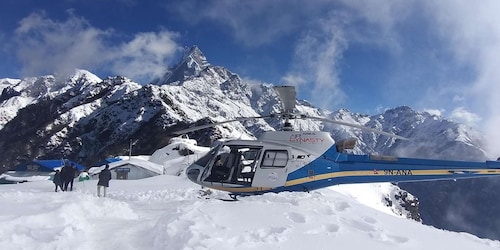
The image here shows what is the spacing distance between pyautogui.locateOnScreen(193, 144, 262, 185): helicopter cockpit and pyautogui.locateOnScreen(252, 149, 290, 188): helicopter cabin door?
0.24 metres

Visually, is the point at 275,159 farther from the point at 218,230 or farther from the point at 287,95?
the point at 218,230

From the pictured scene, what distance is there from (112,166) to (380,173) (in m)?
48.5

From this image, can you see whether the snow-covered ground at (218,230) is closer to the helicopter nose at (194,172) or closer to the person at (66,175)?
the helicopter nose at (194,172)

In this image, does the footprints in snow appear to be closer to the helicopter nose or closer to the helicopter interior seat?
the helicopter interior seat

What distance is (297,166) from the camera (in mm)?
13352

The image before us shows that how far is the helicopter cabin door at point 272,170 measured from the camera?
13.1 meters

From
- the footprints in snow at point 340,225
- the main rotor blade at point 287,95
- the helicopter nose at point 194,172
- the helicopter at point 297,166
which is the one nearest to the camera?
the footprints in snow at point 340,225

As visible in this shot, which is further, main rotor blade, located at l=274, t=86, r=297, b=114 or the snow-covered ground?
main rotor blade, located at l=274, t=86, r=297, b=114

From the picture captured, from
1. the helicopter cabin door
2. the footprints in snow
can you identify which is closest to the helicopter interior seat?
the helicopter cabin door

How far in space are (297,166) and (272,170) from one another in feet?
2.89

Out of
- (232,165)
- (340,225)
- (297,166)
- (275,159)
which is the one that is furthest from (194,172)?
(340,225)

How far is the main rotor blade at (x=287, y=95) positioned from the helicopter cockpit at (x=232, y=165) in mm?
1904

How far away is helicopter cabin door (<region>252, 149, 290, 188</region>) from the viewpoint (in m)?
13.1

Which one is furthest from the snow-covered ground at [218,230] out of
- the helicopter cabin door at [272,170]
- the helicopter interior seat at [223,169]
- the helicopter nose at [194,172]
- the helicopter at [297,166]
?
the helicopter nose at [194,172]
